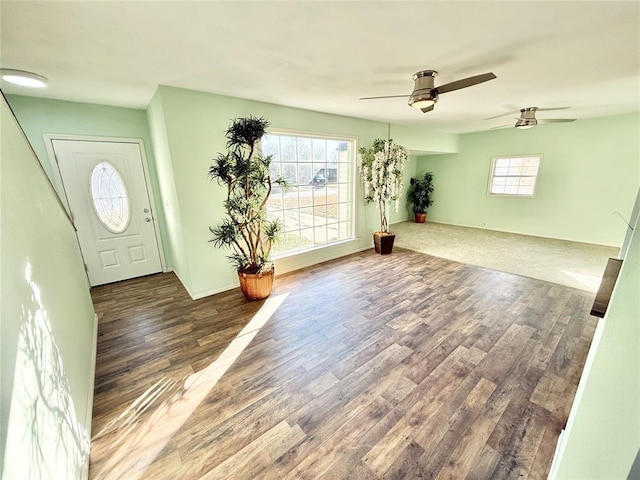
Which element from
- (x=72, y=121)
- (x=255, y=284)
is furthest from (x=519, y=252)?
(x=72, y=121)

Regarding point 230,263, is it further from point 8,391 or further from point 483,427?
point 483,427

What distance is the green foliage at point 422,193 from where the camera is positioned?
7.58 metres

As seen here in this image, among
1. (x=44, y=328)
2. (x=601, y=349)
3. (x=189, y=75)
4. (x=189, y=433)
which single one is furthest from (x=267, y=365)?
(x=189, y=75)

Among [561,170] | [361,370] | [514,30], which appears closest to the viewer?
[514,30]

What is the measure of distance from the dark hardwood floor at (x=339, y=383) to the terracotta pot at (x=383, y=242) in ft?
5.09

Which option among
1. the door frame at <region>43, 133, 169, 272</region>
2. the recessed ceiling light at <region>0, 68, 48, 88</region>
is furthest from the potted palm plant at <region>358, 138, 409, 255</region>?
the recessed ceiling light at <region>0, 68, 48, 88</region>

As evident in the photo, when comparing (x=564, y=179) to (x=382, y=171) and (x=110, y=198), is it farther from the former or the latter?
(x=110, y=198)

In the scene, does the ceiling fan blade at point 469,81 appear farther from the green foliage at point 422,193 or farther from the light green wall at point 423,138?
the green foliage at point 422,193

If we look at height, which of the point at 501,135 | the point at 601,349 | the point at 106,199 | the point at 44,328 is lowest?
the point at 44,328

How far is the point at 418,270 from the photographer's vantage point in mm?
4102

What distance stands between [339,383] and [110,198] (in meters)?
3.98

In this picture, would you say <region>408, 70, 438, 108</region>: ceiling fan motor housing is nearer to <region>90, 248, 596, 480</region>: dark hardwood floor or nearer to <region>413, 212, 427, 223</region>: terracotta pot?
<region>90, 248, 596, 480</region>: dark hardwood floor

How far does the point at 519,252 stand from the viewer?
4.86 m

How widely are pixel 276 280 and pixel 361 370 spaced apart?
2093mm
